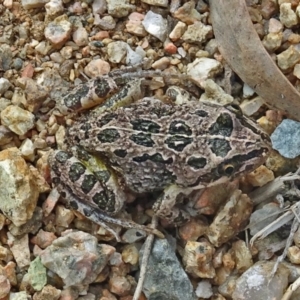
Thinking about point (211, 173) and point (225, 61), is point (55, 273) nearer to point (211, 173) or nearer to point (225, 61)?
point (211, 173)

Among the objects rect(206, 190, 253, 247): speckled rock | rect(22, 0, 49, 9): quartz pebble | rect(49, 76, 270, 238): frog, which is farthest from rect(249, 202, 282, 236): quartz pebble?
rect(22, 0, 49, 9): quartz pebble

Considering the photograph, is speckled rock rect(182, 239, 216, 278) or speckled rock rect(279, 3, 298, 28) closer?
speckled rock rect(182, 239, 216, 278)

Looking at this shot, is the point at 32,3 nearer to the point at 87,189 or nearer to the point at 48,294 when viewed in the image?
the point at 87,189

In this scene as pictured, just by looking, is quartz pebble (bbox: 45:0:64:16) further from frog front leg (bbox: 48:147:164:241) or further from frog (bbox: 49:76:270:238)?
frog front leg (bbox: 48:147:164:241)

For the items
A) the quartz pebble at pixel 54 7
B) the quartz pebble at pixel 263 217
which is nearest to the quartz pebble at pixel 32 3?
the quartz pebble at pixel 54 7

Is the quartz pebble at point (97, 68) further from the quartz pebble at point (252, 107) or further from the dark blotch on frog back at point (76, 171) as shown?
A: the quartz pebble at point (252, 107)

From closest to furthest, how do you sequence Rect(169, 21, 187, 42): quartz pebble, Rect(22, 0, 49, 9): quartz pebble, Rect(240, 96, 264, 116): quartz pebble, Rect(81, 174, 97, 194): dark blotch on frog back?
1. Rect(81, 174, 97, 194): dark blotch on frog back
2. Rect(240, 96, 264, 116): quartz pebble
3. Rect(169, 21, 187, 42): quartz pebble
4. Rect(22, 0, 49, 9): quartz pebble

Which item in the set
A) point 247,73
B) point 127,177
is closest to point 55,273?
point 127,177
